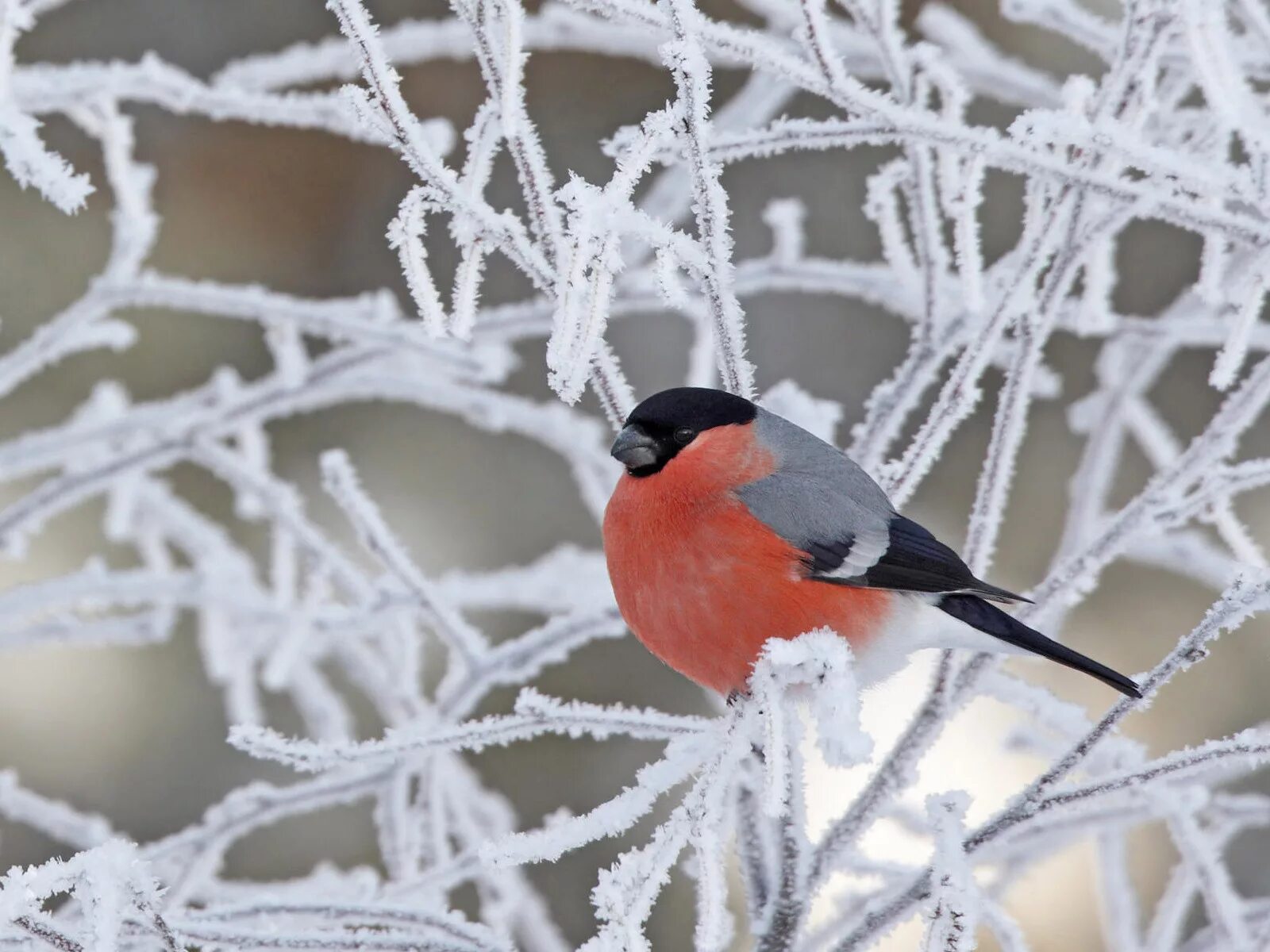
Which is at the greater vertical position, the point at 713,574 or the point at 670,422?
the point at 670,422

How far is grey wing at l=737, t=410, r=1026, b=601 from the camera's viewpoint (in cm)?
198

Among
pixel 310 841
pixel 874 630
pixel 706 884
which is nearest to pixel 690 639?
pixel 874 630

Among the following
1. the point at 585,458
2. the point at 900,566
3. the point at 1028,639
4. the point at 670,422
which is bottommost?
the point at 1028,639

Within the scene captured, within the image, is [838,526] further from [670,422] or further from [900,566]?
[670,422]

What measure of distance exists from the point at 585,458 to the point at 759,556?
0.64 meters

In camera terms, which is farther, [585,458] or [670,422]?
[585,458]

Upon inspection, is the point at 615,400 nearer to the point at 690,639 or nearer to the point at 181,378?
the point at 690,639

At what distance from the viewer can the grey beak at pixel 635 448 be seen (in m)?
1.92

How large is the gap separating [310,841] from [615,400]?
3.30m

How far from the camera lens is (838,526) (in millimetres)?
1995

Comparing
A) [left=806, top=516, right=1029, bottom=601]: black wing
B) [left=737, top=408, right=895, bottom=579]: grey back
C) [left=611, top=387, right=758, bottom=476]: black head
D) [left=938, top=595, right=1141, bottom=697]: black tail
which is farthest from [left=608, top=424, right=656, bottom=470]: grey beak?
[left=938, top=595, right=1141, bottom=697]: black tail

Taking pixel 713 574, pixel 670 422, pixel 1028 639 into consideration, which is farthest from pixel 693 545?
pixel 1028 639

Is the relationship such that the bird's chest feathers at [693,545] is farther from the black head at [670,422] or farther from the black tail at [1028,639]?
the black tail at [1028,639]

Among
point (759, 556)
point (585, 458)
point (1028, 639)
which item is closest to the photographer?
point (1028, 639)
